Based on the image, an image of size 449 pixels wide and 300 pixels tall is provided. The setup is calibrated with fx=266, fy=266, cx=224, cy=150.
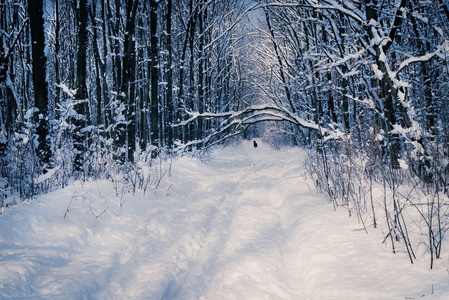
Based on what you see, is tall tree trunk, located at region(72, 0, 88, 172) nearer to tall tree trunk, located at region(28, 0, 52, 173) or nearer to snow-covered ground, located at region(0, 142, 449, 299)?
tall tree trunk, located at region(28, 0, 52, 173)

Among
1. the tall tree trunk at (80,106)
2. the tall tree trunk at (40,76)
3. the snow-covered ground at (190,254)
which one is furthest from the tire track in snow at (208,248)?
the tall tree trunk at (40,76)

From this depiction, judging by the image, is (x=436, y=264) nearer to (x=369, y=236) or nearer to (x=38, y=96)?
(x=369, y=236)

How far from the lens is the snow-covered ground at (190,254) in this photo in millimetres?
2422

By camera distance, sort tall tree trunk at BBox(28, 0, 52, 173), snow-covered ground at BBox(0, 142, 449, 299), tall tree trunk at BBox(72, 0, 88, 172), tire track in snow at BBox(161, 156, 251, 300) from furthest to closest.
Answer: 1. tall tree trunk at BBox(72, 0, 88, 172)
2. tall tree trunk at BBox(28, 0, 52, 173)
3. tire track in snow at BBox(161, 156, 251, 300)
4. snow-covered ground at BBox(0, 142, 449, 299)

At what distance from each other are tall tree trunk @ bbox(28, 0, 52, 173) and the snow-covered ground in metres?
1.51

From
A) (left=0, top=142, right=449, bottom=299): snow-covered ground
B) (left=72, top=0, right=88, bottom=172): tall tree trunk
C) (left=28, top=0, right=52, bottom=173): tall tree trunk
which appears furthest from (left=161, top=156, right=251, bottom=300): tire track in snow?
(left=28, top=0, right=52, bottom=173): tall tree trunk

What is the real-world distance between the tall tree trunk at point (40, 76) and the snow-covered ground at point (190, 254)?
151cm

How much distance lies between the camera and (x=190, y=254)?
3477 mm

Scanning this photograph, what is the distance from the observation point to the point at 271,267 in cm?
308

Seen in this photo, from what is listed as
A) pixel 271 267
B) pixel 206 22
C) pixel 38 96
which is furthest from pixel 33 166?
pixel 206 22

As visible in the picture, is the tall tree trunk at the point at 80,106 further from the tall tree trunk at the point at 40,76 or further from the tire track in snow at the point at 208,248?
the tire track in snow at the point at 208,248

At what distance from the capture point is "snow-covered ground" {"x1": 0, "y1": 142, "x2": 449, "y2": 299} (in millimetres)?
2422

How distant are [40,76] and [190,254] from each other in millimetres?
5047

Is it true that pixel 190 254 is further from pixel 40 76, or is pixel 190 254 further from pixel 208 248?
pixel 40 76
